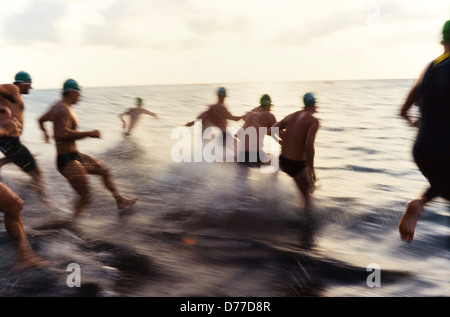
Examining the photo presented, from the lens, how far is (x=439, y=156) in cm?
284

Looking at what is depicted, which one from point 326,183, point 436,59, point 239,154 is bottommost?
point 326,183

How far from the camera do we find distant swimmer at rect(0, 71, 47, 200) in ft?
14.9

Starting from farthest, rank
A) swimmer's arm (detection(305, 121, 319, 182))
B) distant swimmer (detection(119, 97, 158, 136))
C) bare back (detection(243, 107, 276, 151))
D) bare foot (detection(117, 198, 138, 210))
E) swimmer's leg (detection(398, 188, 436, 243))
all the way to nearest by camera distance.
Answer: distant swimmer (detection(119, 97, 158, 136)) < bare back (detection(243, 107, 276, 151)) < bare foot (detection(117, 198, 138, 210)) < swimmer's arm (detection(305, 121, 319, 182)) < swimmer's leg (detection(398, 188, 436, 243))

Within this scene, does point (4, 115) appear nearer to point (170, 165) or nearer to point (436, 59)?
point (436, 59)

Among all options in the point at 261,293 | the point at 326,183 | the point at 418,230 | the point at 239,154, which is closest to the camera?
the point at 261,293

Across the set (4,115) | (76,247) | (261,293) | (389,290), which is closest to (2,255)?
(76,247)

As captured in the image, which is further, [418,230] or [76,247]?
[418,230]

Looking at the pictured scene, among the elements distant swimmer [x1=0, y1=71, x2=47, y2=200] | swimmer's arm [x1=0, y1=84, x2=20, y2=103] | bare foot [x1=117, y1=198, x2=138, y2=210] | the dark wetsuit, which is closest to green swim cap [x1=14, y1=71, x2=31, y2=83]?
distant swimmer [x1=0, y1=71, x2=47, y2=200]

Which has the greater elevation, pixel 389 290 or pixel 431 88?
pixel 431 88

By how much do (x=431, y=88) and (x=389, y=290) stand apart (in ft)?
6.42

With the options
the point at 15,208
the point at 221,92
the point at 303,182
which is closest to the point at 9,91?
the point at 15,208

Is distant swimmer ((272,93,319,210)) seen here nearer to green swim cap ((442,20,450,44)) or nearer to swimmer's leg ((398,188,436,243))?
swimmer's leg ((398,188,436,243))

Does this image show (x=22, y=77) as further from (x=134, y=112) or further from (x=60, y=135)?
(x=134, y=112)
